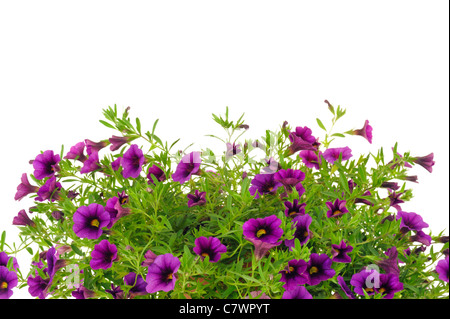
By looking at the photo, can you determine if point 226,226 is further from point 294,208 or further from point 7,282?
point 7,282

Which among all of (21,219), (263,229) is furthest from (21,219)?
(263,229)

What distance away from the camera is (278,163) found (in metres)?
1.58

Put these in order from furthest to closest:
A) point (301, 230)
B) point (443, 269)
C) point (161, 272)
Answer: point (443, 269) < point (301, 230) < point (161, 272)

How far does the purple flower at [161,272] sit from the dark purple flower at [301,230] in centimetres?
31

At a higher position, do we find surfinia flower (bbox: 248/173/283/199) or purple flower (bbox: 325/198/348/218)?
surfinia flower (bbox: 248/173/283/199)

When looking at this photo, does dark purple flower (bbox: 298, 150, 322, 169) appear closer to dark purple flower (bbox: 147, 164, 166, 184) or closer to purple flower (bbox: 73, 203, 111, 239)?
dark purple flower (bbox: 147, 164, 166, 184)

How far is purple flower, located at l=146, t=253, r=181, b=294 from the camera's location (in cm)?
129

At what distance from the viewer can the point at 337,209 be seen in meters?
1.44

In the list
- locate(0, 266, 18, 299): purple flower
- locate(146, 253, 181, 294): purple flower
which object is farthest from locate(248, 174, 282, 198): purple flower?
locate(0, 266, 18, 299): purple flower

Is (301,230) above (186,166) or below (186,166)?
below

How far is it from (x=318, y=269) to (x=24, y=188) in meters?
A: 0.97
